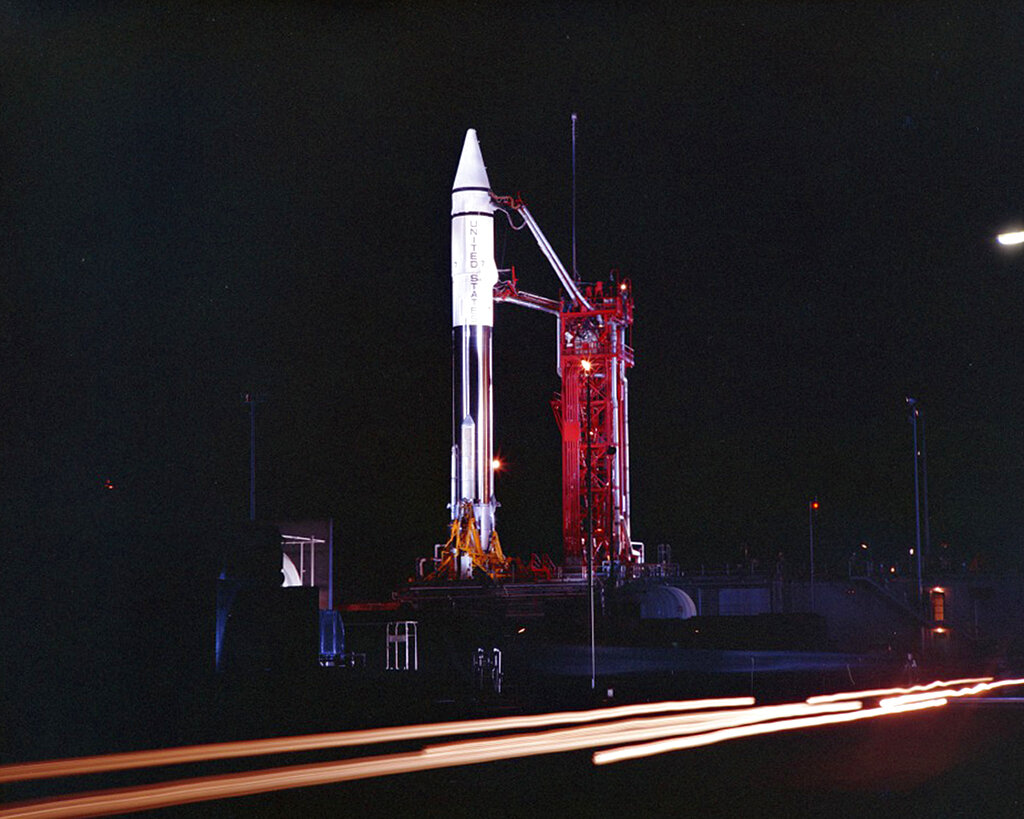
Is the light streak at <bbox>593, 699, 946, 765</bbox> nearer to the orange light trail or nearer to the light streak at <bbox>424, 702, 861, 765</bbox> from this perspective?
the orange light trail

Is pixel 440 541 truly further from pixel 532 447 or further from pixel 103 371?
pixel 103 371

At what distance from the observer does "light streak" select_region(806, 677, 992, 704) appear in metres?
29.8

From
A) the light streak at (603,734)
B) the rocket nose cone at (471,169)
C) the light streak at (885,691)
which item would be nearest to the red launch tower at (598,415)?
the rocket nose cone at (471,169)

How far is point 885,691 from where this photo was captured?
31.6 meters

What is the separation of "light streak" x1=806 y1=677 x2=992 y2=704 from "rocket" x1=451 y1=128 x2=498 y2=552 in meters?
27.8

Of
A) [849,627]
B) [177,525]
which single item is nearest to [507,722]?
[177,525]

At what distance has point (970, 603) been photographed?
218ft

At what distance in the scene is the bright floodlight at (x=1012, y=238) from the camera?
14.4 meters

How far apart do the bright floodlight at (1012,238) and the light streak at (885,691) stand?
16.8 m

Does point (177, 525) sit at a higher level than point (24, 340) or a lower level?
lower

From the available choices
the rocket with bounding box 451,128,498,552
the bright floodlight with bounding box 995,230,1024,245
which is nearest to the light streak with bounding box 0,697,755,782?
the bright floodlight with bounding box 995,230,1024,245

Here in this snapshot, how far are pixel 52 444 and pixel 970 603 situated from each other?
175ft

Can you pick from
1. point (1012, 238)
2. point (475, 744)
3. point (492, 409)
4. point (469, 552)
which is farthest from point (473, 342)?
point (1012, 238)

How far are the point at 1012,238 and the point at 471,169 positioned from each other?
51.1 metres
